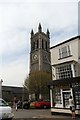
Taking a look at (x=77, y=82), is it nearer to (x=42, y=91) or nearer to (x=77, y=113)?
(x=77, y=113)

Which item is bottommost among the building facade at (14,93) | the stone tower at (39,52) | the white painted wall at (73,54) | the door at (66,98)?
the door at (66,98)

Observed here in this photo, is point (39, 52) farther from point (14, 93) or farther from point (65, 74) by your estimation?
point (65, 74)

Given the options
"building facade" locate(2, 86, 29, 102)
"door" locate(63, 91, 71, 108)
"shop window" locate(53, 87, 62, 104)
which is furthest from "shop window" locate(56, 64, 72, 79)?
"building facade" locate(2, 86, 29, 102)

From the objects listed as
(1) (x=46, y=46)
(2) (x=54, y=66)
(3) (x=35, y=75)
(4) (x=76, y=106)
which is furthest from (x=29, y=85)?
(1) (x=46, y=46)

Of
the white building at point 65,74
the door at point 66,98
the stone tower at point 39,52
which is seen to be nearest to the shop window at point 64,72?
the white building at point 65,74

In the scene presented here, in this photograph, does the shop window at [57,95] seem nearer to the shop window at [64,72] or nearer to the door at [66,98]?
the door at [66,98]

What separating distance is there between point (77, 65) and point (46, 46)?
Answer: 8659 cm

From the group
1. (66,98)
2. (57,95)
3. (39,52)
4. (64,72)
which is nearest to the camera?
(66,98)

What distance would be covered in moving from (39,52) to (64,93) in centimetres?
7678

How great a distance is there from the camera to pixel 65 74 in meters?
24.6

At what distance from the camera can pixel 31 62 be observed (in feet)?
326

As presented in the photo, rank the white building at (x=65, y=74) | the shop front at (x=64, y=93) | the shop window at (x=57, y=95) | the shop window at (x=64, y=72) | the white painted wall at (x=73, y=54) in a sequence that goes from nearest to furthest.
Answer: the shop front at (x=64, y=93)
the white building at (x=65, y=74)
the white painted wall at (x=73, y=54)
the shop window at (x=64, y=72)
the shop window at (x=57, y=95)

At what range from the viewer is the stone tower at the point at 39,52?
95.4m

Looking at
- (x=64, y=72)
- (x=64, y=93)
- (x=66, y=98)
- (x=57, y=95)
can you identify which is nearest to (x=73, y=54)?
(x=64, y=72)
